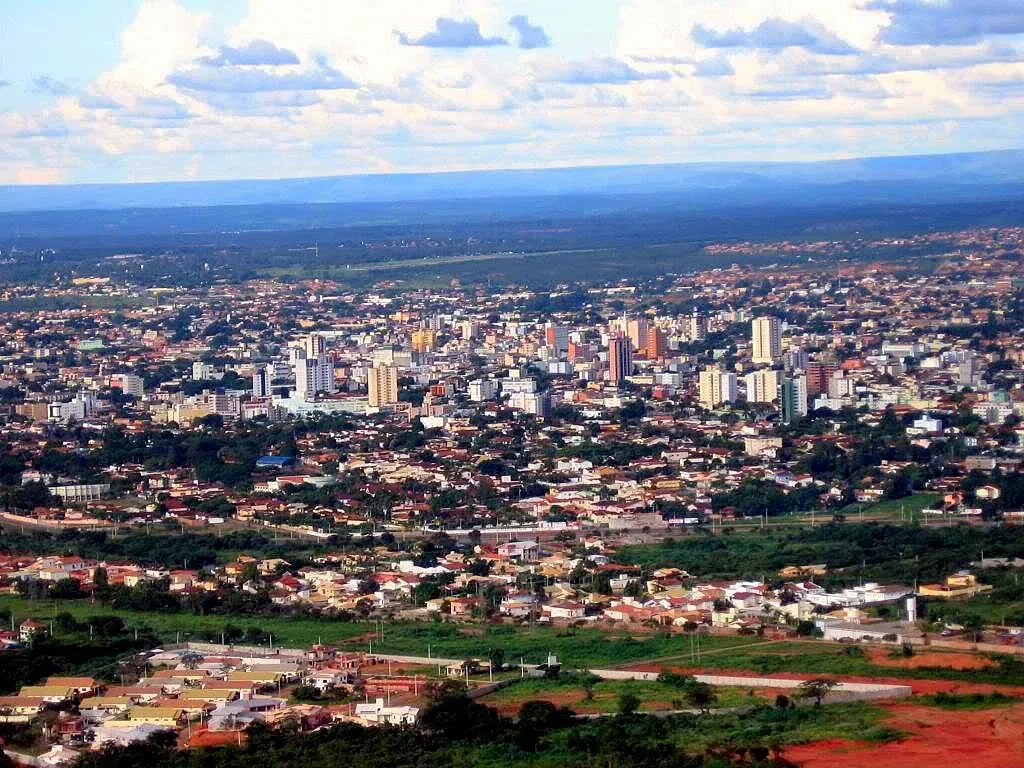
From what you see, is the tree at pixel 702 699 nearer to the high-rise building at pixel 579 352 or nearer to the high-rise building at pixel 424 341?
the high-rise building at pixel 579 352

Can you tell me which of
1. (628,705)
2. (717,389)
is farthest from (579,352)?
(628,705)

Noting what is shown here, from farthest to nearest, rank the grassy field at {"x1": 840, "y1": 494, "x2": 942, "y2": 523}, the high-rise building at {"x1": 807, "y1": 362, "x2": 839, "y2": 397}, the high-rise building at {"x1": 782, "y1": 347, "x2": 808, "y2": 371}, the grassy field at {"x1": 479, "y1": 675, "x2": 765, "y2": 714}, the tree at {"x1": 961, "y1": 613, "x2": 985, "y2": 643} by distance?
the high-rise building at {"x1": 782, "y1": 347, "x2": 808, "y2": 371}
the high-rise building at {"x1": 807, "y1": 362, "x2": 839, "y2": 397}
the grassy field at {"x1": 840, "y1": 494, "x2": 942, "y2": 523}
the tree at {"x1": 961, "y1": 613, "x2": 985, "y2": 643}
the grassy field at {"x1": 479, "y1": 675, "x2": 765, "y2": 714}

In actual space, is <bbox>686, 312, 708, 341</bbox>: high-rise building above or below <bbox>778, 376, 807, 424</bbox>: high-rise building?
below

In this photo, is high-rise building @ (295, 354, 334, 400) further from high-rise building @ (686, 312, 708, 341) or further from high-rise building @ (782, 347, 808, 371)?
high-rise building @ (686, 312, 708, 341)

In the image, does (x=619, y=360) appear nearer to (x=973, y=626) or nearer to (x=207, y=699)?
(x=973, y=626)

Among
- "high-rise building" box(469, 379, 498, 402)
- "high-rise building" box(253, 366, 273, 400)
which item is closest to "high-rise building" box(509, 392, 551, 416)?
"high-rise building" box(469, 379, 498, 402)

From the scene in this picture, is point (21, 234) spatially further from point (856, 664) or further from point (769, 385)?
point (856, 664)

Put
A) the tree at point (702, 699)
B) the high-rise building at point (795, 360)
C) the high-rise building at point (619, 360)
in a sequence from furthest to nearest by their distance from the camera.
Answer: the high-rise building at point (619, 360)
the high-rise building at point (795, 360)
the tree at point (702, 699)

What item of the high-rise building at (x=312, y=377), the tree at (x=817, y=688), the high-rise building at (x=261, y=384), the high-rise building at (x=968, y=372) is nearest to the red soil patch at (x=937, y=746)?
the tree at (x=817, y=688)
